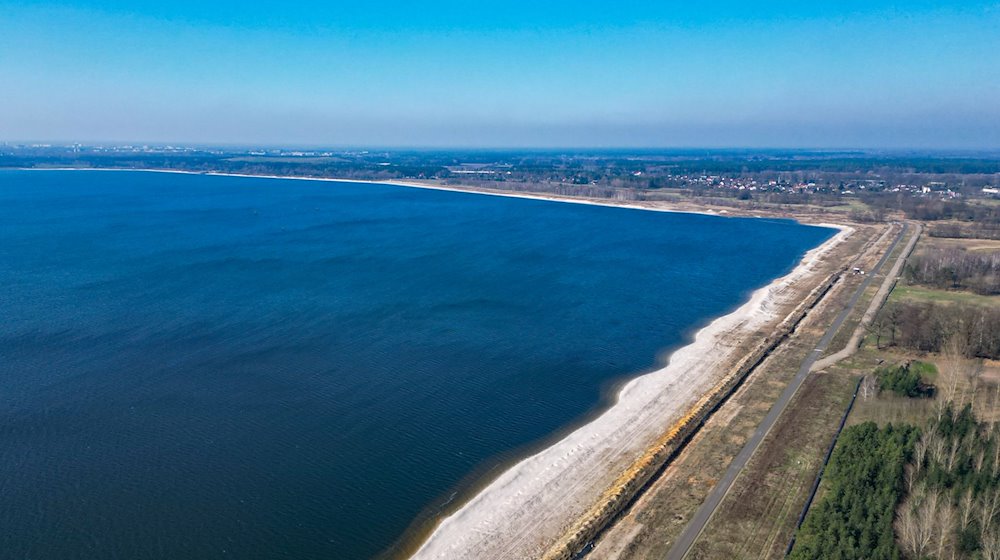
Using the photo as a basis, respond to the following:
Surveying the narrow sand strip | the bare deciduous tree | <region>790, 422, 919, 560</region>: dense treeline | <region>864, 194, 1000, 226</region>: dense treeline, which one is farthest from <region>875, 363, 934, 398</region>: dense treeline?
<region>864, 194, 1000, 226</region>: dense treeline

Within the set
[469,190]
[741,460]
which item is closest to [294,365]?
[741,460]

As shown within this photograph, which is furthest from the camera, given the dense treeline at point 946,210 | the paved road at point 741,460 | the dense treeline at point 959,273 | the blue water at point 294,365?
the dense treeline at point 946,210

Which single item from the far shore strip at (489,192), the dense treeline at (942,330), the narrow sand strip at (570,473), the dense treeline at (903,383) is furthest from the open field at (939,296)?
the far shore strip at (489,192)

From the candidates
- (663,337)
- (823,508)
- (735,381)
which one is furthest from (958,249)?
(823,508)

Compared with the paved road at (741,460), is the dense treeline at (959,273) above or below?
above

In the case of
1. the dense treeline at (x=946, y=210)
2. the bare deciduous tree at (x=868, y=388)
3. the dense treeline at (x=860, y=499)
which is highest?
the dense treeline at (x=946, y=210)

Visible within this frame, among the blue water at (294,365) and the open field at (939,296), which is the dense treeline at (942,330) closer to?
the open field at (939,296)

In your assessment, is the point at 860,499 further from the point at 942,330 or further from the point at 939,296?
the point at 939,296

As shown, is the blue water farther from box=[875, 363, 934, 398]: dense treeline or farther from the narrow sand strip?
box=[875, 363, 934, 398]: dense treeline
